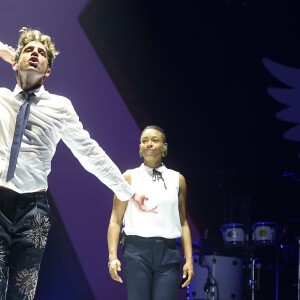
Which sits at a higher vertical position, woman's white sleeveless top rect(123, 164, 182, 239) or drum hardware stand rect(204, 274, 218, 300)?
woman's white sleeveless top rect(123, 164, 182, 239)

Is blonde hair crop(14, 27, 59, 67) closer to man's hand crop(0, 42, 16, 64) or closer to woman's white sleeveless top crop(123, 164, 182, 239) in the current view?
man's hand crop(0, 42, 16, 64)

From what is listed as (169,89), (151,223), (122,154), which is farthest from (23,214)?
(169,89)

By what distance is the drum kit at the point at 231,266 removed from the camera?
254 inches

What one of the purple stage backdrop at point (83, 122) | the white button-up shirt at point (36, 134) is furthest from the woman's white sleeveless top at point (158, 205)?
the purple stage backdrop at point (83, 122)

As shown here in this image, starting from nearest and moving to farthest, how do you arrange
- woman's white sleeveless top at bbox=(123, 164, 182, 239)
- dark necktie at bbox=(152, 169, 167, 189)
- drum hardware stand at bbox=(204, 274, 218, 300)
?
woman's white sleeveless top at bbox=(123, 164, 182, 239), dark necktie at bbox=(152, 169, 167, 189), drum hardware stand at bbox=(204, 274, 218, 300)

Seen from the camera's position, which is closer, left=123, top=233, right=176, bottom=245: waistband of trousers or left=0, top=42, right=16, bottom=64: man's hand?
left=0, top=42, right=16, bottom=64: man's hand

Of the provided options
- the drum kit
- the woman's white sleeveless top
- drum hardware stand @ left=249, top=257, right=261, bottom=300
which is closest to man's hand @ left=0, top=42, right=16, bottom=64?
the woman's white sleeveless top

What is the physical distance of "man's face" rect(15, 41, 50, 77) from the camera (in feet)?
8.56

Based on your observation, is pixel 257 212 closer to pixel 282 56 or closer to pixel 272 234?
pixel 272 234

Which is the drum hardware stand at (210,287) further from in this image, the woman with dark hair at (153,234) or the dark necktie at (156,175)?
the dark necktie at (156,175)

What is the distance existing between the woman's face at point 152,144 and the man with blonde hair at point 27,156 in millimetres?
1168

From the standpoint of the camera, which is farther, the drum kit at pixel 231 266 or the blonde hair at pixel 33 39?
the drum kit at pixel 231 266

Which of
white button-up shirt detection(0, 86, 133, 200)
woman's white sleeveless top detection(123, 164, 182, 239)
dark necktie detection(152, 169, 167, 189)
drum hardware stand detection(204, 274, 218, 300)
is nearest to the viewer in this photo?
white button-up shirt detection(0, 86, 133, 200)

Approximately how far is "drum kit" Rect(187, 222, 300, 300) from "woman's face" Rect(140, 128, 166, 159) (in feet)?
8.13
